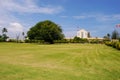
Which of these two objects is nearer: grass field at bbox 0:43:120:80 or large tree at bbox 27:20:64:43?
grass field at bbox 0:43:120:80

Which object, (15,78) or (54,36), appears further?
(54,36)

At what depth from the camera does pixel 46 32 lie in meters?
90.2

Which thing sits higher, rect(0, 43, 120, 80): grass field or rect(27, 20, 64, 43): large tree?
rect(27, 20, 64, 43): large tree

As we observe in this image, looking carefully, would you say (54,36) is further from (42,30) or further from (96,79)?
(96,79)

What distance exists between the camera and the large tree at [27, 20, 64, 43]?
90.9m

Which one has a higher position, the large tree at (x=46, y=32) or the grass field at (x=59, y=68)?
the large tree at (x=46, y=32)

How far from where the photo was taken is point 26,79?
8273 millimetres

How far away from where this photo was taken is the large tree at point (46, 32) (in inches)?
3580

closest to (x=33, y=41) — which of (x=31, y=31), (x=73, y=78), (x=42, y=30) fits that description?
(x=31, y=31)

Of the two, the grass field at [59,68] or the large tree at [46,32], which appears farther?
the large tree at [46,32]

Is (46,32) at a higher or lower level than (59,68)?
higher

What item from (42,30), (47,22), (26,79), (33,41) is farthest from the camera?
(33,41)

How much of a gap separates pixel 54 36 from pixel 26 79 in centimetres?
8379

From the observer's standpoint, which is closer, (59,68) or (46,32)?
(59,68)
